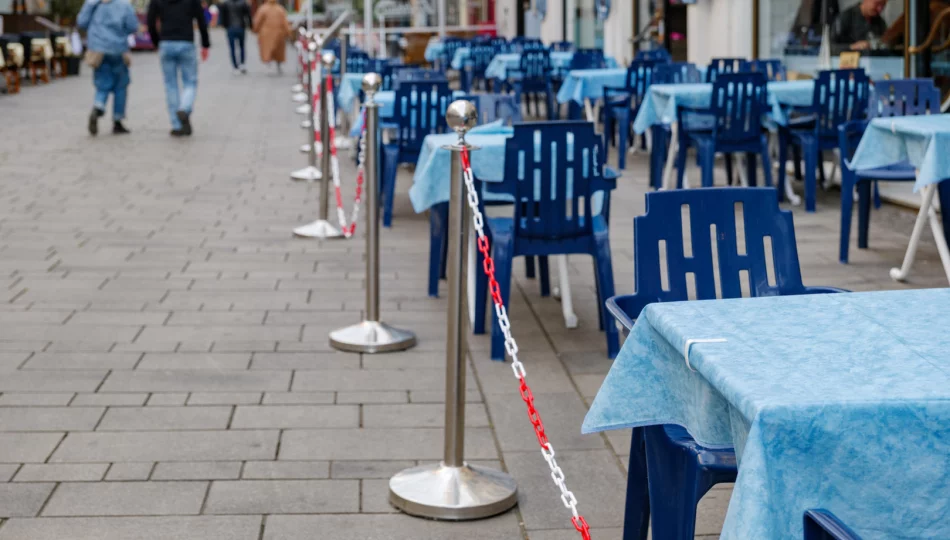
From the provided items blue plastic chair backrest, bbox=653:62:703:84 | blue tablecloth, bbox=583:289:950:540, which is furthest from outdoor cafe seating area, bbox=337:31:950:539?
blue plastic chair backrest, bbox=653:62:703:84

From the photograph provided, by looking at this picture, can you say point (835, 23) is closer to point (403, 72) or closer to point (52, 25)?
point (403, 72)

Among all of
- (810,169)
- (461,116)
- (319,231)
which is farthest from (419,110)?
(461,116)

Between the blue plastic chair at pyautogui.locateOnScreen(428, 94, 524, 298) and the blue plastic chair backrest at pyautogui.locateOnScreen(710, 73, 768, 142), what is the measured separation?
2080 mm

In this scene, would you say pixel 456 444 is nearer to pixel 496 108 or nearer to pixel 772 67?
pixel 496 108

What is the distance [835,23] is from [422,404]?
28.8 ft

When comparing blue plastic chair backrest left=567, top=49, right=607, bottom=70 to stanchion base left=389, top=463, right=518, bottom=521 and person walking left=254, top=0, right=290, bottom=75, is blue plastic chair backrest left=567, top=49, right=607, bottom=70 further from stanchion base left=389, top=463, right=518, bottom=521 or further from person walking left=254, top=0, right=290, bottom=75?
person walking left=254, top=0, right=290, bottom=75

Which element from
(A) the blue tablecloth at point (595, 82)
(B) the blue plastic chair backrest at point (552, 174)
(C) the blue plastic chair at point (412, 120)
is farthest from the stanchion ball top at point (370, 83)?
(A) the blue tablecloth at point (595, 82)

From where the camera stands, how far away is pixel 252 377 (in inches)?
215

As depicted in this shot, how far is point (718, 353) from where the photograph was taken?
2383mm

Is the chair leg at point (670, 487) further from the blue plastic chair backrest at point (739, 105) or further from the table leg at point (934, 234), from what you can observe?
the blue plastic chair backrest at point (739, 105)

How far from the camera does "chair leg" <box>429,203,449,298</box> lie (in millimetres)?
7027

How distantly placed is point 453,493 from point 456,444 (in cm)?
16

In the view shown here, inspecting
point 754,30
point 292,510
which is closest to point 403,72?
point 754,30

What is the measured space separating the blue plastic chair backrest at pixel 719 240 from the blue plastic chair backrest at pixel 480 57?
16080 mm
